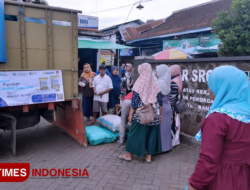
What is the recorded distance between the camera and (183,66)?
4.88 m

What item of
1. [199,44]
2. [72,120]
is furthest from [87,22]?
[72,120]

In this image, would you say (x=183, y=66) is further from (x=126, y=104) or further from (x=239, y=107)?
(x=239, y=107)

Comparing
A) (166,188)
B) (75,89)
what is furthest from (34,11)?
(166,188)

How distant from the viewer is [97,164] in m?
3.88

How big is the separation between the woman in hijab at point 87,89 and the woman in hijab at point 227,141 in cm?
484

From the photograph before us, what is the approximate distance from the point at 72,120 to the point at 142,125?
191 cm

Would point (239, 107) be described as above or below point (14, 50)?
below

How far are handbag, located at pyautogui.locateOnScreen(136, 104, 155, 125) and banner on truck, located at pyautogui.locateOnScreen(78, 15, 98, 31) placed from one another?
8.99m

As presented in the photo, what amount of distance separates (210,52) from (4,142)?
33.5 ft

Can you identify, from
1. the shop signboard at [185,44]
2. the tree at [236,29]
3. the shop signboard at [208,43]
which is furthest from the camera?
the shop signboard at [185,44]

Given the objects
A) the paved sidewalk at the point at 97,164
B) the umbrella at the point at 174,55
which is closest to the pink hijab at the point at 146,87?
the paved sidewalk at the point at 97,164

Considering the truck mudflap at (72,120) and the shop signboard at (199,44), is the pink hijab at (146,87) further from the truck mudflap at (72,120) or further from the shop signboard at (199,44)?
the shop signboard at (199,44)

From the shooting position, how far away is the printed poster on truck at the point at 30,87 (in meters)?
3.84

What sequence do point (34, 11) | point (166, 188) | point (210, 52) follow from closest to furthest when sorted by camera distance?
point (166, 188)
point (34, 11)
point (210, 52)
